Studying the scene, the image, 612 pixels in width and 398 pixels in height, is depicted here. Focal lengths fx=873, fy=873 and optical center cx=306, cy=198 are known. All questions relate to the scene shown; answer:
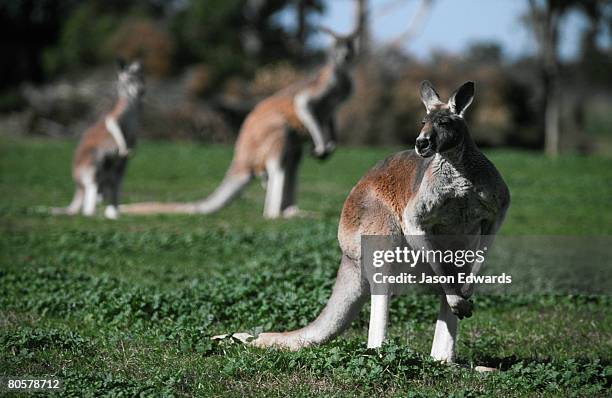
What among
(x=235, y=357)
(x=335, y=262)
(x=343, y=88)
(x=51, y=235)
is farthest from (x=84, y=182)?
(x=235, y=357)

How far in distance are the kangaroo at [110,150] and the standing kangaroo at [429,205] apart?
6.33 m

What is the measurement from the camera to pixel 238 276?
6664 mm

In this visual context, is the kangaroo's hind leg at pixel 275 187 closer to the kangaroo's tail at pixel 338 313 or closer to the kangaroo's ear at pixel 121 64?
the kangaroo's ear at pixel 121 64

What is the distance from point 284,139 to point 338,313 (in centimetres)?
617

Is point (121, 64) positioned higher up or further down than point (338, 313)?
higher up

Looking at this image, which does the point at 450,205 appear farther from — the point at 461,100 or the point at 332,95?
the point at 332,95

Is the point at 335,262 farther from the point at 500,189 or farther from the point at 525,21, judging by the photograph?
the point at 525,21

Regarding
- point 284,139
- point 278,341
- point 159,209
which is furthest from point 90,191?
point 278,341

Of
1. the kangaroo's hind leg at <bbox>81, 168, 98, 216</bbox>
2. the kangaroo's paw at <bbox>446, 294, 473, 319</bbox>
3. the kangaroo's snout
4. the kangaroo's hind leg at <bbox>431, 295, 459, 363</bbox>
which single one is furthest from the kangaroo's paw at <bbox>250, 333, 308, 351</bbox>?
the kangaroo's hind leg at <bbox>81, 168, 98, 216</bbox>

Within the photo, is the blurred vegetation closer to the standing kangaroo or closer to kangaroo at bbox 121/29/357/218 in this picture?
kangaroo at bbox 121/29/357/218

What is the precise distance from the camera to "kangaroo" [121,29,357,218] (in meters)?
10.5

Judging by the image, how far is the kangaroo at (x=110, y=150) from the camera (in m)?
10.4

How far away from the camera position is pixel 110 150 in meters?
10.4

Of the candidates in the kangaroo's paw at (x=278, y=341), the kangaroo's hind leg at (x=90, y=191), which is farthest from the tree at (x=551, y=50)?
the kangaroo's paw at (x=278, y=341)
